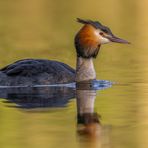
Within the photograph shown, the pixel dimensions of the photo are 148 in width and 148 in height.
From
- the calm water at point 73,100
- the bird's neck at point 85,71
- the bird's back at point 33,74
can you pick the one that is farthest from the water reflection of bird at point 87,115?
the bird's neck at point 85,71

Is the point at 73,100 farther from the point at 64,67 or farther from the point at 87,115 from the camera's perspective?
the point at 64,67

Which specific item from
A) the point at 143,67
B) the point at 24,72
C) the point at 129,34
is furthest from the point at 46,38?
the point at 24,72

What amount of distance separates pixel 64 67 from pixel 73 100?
8.28ft

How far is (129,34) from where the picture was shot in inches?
1158

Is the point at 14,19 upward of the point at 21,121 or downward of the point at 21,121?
upward

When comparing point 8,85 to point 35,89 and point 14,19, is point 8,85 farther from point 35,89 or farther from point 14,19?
point 14,19

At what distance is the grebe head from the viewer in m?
18.7

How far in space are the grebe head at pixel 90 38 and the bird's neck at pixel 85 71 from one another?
12 cm

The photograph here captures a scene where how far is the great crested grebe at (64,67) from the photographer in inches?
725

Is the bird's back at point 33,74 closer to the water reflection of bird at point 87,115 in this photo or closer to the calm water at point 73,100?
the calm water at point 73,100

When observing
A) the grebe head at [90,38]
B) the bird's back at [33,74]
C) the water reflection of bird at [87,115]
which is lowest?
the water reflection of bird at [87,115]

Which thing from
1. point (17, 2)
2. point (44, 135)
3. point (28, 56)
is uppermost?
point (17, 2)

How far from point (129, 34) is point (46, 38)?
2.52 m

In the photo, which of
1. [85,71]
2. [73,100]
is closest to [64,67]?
[85,71]
